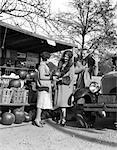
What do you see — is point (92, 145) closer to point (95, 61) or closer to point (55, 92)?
point (55, 92)

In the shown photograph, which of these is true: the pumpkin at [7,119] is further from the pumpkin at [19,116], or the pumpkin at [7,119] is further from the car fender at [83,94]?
the car fender at [83,94]

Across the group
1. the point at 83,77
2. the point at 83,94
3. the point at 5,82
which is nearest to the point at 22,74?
the point at 5,82

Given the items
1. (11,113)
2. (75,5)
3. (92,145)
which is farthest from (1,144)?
(75,5)

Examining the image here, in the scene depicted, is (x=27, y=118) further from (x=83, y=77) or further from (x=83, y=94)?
(x=83, y=77)

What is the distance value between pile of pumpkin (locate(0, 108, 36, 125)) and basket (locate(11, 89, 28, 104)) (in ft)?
0.94

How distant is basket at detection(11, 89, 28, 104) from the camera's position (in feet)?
25.1

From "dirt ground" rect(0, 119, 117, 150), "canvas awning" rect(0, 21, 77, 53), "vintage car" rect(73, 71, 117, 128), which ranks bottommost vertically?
"dirt ground" rect(0, 119, 117, 150)

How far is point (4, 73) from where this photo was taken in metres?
9.81

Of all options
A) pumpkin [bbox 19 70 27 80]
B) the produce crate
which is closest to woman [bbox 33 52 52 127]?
the produce crate

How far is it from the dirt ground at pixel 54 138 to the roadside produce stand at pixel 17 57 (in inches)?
33.0

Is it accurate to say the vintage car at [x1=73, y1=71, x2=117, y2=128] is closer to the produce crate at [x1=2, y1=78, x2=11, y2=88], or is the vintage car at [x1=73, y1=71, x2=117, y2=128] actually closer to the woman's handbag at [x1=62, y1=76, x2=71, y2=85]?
the woman's handbag at [x1=62, y1=76, x2=71, y2=85]

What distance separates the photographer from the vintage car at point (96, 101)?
6.51 m

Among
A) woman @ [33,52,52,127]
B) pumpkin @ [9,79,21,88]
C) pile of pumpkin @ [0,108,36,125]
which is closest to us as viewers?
woman @ [33,52,52,127]

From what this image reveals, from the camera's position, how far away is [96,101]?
7.23 m
